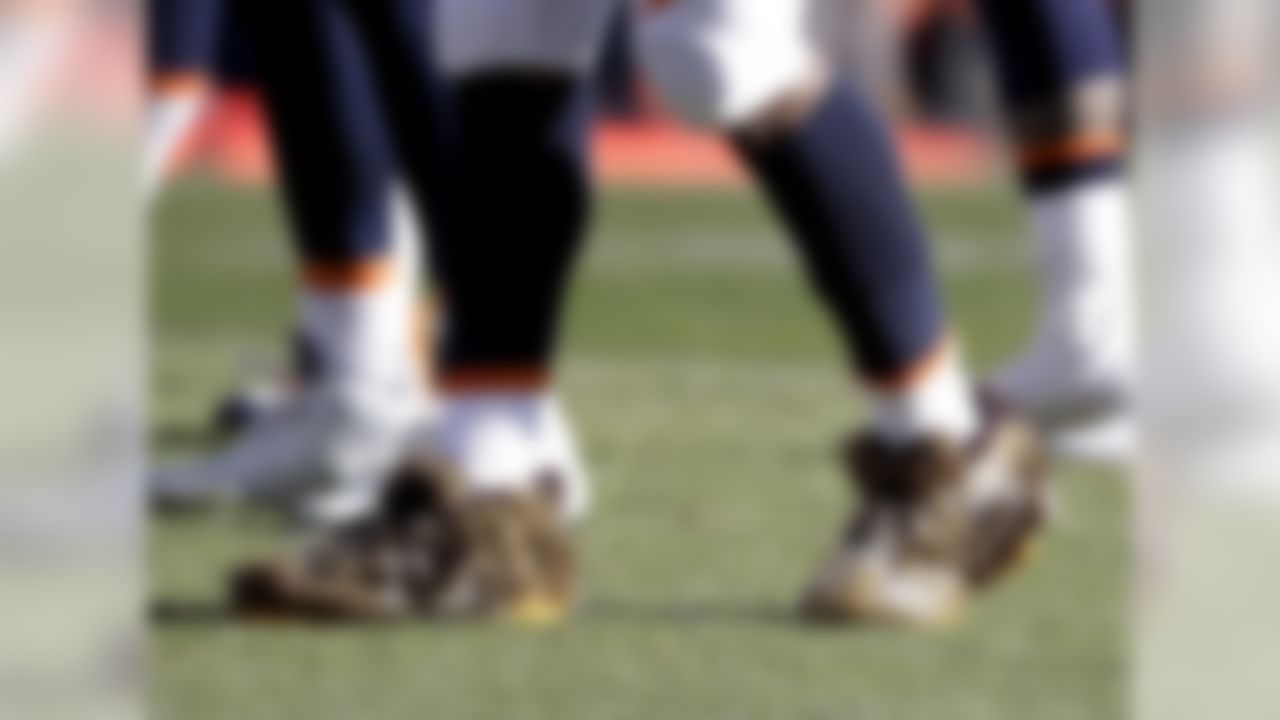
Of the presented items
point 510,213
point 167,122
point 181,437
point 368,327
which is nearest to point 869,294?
point 510,213

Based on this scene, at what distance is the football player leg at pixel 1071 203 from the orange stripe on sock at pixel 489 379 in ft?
3.22

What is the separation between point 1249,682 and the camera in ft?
2.58

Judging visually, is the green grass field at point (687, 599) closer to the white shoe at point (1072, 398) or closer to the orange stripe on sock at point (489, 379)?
the white shoe at point (1072, 398)

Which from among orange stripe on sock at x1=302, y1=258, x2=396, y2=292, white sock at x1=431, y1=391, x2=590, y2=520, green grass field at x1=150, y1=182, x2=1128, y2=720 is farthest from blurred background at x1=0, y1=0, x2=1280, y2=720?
orange stripe on sock at x1=302, y1=258, x2=396, y2=292

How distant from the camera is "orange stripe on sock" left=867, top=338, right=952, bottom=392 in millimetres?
2721

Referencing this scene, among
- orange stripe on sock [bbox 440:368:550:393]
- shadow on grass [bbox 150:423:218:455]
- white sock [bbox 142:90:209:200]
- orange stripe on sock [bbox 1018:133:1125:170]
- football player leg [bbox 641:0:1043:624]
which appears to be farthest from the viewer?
shadow on grass [bbox 150:423:218:455]

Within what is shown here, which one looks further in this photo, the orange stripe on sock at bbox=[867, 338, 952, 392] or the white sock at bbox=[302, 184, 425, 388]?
the white sock at bbox=[302, 184, 425, 388]

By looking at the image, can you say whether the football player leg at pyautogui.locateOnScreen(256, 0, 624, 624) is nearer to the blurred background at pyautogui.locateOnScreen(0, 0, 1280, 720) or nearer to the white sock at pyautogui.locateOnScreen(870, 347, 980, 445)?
the blurred background at pyautogui.locateOnScreen(0, 0, 1280, 720)

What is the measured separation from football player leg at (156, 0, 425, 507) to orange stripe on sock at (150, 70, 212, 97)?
37 cm

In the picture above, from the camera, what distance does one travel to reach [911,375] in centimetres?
272

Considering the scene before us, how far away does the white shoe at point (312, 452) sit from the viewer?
336 centimetres

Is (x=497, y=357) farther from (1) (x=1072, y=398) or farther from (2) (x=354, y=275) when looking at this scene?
(1) (x=1072, y=398)

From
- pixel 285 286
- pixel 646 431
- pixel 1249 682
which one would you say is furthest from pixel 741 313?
pixel 1249 682

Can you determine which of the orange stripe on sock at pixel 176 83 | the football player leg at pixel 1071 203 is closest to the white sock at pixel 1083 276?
the football player leg at pixel 1071 203
